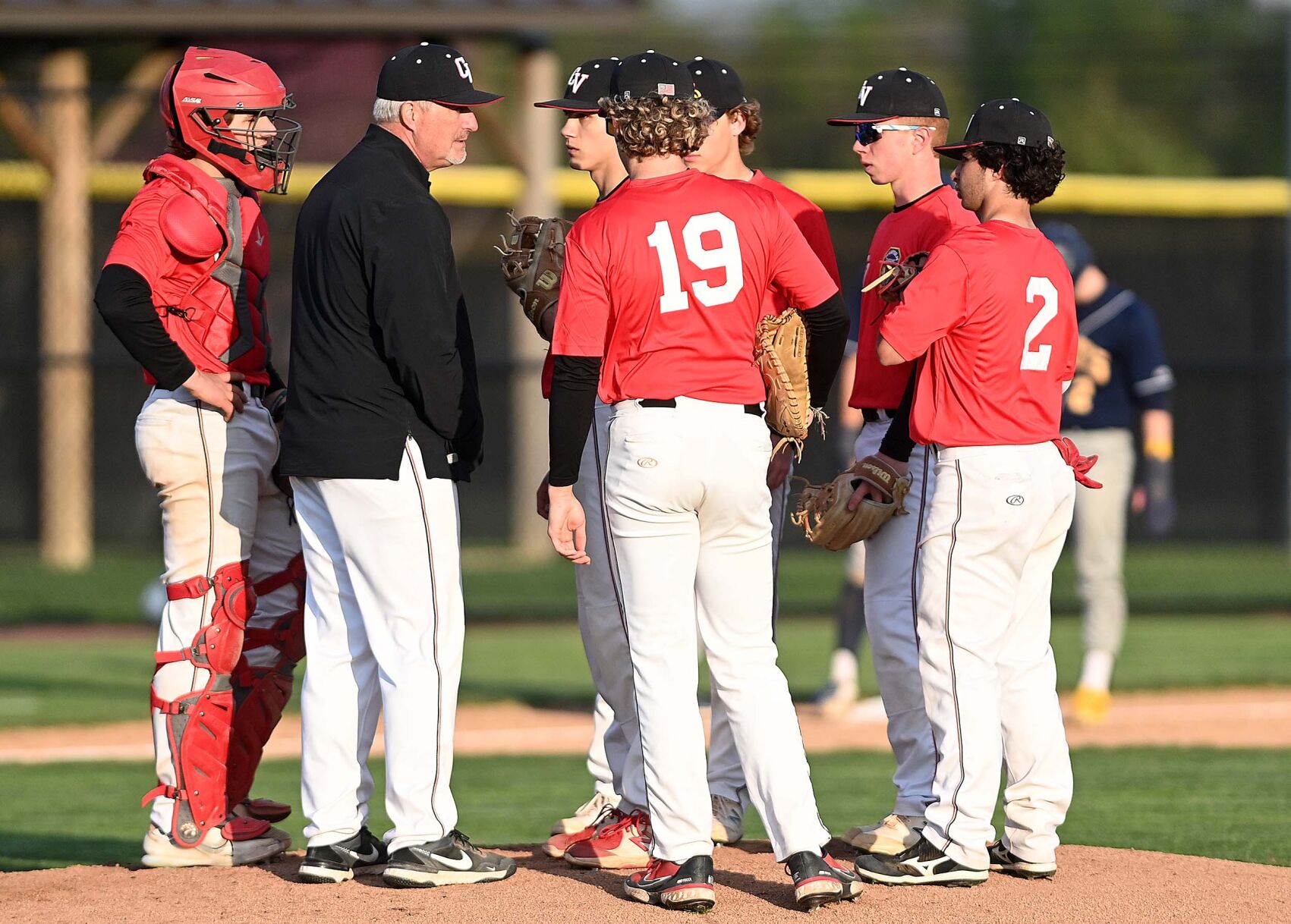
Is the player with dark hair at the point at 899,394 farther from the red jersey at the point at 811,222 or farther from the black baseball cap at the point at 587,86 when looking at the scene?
the black baseball cap at the point at 587,86

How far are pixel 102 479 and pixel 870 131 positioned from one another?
1268 cm

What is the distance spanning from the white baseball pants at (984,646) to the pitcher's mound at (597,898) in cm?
18

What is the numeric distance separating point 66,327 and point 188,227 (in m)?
10.1

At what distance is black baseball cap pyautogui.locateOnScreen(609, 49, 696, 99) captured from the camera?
12.8ft

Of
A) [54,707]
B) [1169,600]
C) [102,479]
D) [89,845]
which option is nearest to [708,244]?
[89,845]

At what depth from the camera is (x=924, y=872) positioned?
13.8 ft

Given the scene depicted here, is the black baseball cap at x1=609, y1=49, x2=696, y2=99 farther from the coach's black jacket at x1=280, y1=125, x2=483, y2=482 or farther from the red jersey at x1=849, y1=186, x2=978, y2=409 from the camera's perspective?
the red jersey at x1=849, y1=186, x2=978, y2=409

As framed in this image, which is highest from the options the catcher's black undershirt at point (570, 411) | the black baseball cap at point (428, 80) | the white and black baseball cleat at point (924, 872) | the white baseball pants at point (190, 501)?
the black baseball cap at point (428, 80)

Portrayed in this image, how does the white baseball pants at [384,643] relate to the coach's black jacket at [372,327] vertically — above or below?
below

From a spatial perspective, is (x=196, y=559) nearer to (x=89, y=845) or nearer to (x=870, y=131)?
(x=89, y=845)

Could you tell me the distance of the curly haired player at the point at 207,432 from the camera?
4531 millimetres

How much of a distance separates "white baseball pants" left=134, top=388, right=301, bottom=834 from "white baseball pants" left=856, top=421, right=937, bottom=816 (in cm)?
178

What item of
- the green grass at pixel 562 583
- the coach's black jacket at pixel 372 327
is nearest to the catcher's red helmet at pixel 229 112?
the coach's black jacket at pixel 372 327

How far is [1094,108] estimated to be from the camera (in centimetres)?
3606
